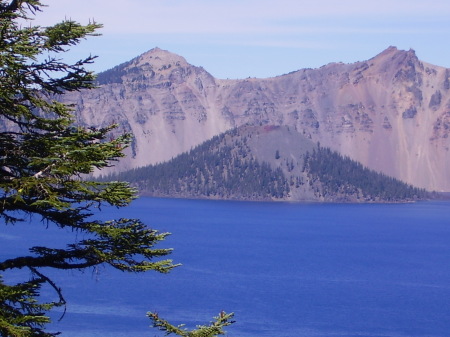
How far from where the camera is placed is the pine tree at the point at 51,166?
886cm

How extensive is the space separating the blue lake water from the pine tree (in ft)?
161

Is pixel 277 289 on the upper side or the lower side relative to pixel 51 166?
lower

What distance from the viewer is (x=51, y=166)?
8.88 m

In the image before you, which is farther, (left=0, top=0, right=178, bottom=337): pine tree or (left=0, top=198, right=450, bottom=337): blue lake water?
(left=0, top=198, right=450, bottom=337): blue lake water

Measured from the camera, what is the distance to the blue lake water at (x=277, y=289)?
2571 inches

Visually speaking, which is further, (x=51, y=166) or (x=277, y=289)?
(x=277, y=289)

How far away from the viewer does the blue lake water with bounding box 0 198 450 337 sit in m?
65.3

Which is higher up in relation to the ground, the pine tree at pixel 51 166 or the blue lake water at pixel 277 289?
the pine tree at pixel 51 166

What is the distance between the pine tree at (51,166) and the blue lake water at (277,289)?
49.0 metres

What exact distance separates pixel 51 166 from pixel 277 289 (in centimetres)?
7899

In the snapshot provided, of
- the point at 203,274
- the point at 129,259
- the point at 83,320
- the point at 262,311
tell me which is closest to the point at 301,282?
the point at 203,274

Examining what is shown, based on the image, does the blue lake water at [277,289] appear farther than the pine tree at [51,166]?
Yes

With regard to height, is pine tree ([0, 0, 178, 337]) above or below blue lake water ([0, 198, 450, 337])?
above

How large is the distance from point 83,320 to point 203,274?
3459 centimetres
